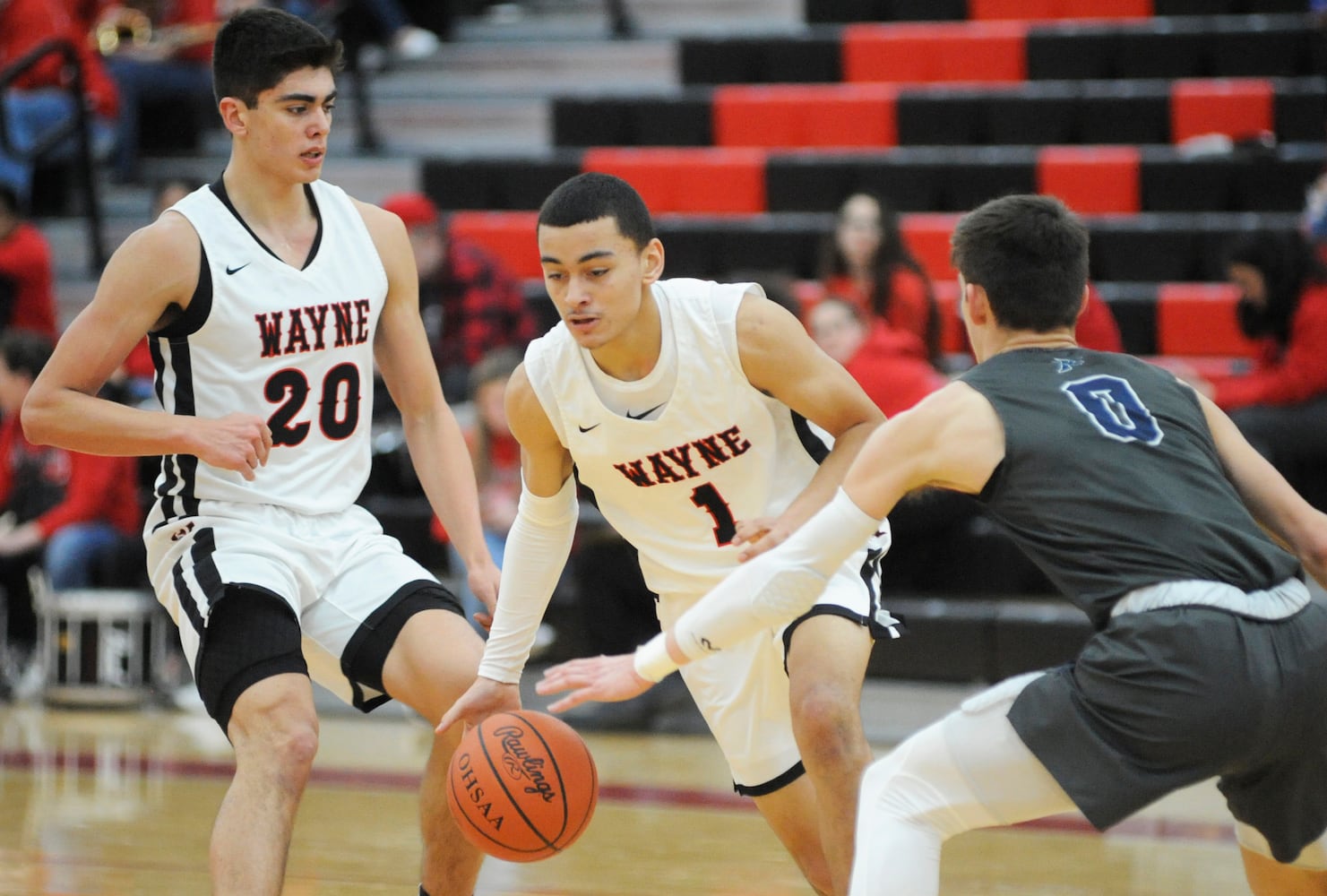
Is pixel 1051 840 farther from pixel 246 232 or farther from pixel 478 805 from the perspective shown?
pixel 246 232

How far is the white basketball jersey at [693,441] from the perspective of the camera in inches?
142

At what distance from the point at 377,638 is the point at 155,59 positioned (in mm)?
7525

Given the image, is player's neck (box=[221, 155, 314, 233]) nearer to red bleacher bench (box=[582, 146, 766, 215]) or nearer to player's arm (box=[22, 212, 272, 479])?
player's arm (box=[22, 212, 272, 479])

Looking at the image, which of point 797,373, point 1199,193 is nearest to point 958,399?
point 797,373

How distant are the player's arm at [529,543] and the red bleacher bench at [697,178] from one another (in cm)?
576

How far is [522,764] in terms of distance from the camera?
3477mm

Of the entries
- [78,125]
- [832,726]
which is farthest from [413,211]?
[832,726]

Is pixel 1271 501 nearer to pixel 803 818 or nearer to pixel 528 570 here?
pixel 803 818

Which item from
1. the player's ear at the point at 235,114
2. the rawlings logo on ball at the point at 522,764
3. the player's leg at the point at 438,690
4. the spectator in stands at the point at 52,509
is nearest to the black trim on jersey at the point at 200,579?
the player's leg at the point at 438,690

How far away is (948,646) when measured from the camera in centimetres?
699

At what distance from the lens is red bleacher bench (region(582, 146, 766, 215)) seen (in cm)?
932

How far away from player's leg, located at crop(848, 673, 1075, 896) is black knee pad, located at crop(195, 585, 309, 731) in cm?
121

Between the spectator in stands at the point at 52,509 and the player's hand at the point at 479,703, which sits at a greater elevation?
the player's hand at the point at 479,703

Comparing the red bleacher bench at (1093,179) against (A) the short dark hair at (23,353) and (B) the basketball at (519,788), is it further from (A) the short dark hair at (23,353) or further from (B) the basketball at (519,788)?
(B) the basketball at (519,788)
